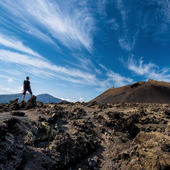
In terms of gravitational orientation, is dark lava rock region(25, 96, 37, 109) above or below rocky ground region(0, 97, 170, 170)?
above

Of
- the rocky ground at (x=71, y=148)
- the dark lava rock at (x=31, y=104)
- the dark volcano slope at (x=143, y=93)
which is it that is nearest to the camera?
the rocky ground at (x=71, y=148)

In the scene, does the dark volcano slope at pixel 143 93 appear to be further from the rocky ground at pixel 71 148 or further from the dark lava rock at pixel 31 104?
the dark lava rock at pixel 31 104

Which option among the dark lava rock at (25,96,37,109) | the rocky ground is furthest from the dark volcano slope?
the dark lava rock at (25,96,37,109)

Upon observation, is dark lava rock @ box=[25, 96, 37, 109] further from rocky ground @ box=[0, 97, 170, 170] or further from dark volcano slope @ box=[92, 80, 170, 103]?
dark volcano slope @ box=[92, 80, 170, 103]

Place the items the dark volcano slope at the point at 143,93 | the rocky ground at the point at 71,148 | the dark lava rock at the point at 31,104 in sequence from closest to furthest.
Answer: the rocky ground at the point at 71,148 → the dark lava rock at the point at 31,104 → the dark volcano slope at the point at 143,93

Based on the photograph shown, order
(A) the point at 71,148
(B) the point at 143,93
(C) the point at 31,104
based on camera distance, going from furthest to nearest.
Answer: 1. (B) the point at 143,93
2. (C) the point at 31,104
3. (A) the point at 71,148

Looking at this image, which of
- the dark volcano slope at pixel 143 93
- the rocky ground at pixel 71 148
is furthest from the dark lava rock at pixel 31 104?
the dark volcano slope at pixel 143 93

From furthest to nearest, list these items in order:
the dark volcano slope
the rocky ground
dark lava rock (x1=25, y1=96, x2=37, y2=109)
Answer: the dark volcano slope < dark lava rock (x1=25, y1=96, x2=37, y2=109) < the rocky ground

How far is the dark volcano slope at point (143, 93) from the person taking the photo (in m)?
29.5

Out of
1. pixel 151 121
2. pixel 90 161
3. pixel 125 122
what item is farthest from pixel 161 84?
pixel 90 161

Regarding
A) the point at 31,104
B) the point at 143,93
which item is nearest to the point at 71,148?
the point at 31,104

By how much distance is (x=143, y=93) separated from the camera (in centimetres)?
3181

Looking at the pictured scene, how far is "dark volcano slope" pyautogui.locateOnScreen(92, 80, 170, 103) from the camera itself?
29530 millimetres

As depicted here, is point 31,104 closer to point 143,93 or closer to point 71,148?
point 71,148
